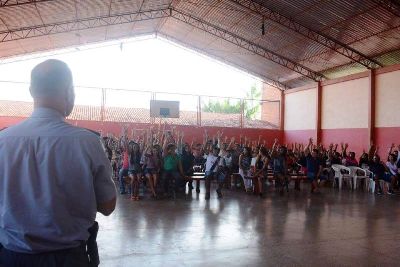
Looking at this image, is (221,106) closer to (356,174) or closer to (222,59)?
(222,59)

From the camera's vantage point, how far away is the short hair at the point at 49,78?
1588mm

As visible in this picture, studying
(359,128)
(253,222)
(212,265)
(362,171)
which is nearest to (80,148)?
(212,265)

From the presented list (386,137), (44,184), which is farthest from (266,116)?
(44,184)

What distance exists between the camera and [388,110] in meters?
15.7

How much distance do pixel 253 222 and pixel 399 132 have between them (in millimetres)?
10904

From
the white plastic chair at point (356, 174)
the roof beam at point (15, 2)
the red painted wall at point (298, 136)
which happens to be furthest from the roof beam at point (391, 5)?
the roof beam at point (15, 2)

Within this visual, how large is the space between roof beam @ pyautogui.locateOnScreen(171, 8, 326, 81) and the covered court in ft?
0.23

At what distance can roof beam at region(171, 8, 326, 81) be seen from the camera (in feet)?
60.2

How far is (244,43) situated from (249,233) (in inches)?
589

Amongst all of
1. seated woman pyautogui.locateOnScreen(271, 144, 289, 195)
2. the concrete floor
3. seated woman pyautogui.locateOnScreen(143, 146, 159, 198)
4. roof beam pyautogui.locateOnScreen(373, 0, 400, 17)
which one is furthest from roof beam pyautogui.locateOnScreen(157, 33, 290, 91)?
the concrete floor

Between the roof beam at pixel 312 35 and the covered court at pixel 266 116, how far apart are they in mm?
53

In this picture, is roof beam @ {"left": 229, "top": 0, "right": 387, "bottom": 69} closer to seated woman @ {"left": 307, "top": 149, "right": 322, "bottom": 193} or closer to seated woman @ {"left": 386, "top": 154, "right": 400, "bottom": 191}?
seated woman @ {"left": 386, "top": 154, "right": 400, "bottom": 191}

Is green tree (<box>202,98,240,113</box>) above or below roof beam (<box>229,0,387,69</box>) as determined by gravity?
below

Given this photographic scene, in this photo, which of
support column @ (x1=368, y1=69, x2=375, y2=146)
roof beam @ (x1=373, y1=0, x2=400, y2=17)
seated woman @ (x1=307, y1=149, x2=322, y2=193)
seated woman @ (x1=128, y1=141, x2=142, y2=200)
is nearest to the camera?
seated woman @ (x1=128, y1=141, x2=142, y2=200)
